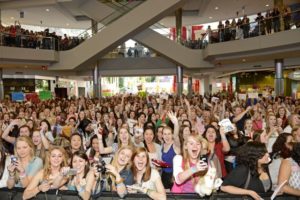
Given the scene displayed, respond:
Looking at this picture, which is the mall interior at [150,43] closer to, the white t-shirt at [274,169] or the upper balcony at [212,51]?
the upper balcony at [212,51]

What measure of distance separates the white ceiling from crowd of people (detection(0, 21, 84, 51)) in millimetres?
2410

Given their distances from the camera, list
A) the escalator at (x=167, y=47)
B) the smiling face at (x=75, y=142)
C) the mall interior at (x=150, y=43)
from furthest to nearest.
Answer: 1. the escalator at (x=167, y=47)
2. the mall interior at (x=150, y=43)
3. the smiling face at (x=75, y=142)

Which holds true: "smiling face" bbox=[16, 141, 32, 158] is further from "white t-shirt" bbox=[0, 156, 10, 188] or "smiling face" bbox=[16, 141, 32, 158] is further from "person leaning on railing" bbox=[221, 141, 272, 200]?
"person leaning on railing" bbox=[221, 141, 272, 200]

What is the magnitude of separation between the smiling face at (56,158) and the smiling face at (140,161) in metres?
0.83

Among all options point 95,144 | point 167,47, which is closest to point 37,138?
point 95,144

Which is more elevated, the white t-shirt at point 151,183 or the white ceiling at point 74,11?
the white ceiling at point 74,11

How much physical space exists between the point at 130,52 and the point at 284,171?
869 inches

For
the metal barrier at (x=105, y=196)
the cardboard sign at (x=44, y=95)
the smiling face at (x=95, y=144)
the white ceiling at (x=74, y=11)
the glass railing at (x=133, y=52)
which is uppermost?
the white ceiling at (x=74, y=11)

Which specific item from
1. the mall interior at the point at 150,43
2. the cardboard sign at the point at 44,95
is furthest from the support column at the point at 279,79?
the cardboard sign at the point at 44,95

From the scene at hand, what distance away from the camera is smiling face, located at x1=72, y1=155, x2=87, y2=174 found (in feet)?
11.7

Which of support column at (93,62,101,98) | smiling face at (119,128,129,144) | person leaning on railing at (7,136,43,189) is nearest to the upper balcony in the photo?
support column at (93,62,101,98)

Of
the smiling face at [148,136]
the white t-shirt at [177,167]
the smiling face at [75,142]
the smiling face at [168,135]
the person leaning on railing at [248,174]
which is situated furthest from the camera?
the smiling face at [148,136]

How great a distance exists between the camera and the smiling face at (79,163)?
11.7ft

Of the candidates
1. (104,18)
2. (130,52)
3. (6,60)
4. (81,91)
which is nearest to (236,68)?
(130,52)
